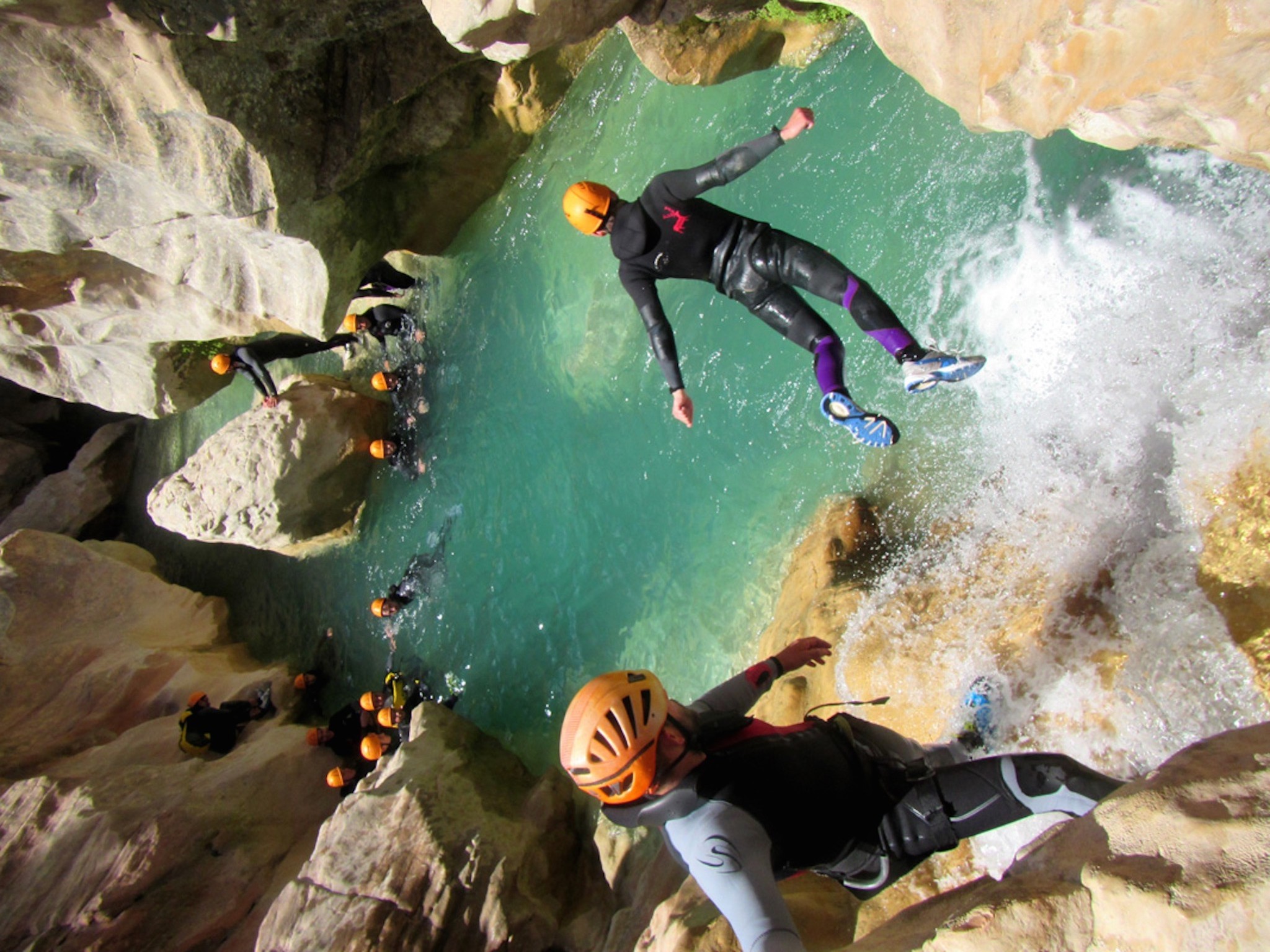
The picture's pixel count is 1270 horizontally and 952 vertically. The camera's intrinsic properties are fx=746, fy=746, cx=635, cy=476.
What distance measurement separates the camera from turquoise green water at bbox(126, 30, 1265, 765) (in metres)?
3.82

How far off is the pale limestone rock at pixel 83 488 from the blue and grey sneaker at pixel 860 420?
35.9ft

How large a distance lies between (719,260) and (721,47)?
217 centimetres

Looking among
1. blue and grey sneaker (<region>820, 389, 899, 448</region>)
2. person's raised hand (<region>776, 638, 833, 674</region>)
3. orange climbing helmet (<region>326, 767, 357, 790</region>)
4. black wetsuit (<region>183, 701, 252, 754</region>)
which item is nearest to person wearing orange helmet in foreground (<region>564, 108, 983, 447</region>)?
blue and grey sneaker (<region>820, 389, 899, 448</region>)

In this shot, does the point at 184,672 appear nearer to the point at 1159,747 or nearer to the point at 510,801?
the point at 510,801

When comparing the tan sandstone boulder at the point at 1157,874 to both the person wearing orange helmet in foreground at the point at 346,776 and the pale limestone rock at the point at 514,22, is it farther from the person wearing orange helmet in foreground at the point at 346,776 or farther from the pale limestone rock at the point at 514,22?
the person wearing orange helmet in foreground at the point at 346,776

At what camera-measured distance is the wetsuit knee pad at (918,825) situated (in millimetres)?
2600

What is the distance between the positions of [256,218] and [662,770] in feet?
16.0

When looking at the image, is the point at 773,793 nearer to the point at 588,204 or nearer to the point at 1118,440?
the point at 1118,440

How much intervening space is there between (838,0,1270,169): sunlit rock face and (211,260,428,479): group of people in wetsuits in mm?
5890

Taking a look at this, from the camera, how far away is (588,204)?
4094mm

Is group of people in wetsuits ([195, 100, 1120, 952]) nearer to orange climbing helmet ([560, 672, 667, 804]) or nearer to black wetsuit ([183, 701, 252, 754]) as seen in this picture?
orange climbing helmet ([560, 672, 667, 804])

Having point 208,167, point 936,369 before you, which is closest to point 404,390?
point 208,167

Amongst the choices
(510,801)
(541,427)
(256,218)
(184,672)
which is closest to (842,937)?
(510,801)

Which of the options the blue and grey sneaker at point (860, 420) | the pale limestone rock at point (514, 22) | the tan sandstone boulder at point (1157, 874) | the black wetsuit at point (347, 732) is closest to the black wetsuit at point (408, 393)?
the black wetsuit at point (347, 732)
